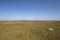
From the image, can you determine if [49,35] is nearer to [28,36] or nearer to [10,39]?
[28,36]

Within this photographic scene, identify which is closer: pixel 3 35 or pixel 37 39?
pixel 37 39

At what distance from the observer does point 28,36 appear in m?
7.56

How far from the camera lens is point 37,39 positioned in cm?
696

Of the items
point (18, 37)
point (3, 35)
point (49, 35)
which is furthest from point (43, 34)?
point (3, 35)

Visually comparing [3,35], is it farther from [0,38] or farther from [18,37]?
[18,37]

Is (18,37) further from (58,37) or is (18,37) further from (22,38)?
(58,37)

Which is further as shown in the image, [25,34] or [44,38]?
[25,34]

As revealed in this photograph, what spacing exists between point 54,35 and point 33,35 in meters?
1.05

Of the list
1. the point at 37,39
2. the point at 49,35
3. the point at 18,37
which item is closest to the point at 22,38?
the point at 18,37

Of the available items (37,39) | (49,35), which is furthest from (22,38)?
(49,35)

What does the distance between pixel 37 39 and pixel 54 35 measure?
0.91 m

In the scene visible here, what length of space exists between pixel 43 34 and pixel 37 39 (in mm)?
474

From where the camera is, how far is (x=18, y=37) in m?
7.51

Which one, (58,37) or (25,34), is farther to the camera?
(25,34)
